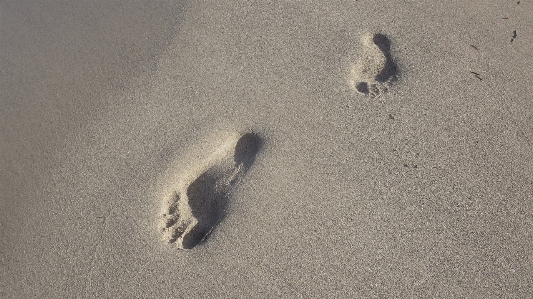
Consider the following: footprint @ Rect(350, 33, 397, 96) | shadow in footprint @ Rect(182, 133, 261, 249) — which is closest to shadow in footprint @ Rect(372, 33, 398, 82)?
footprint @ Rect(350, 33, 397, 96)

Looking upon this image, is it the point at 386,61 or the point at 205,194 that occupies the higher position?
the point at 386,61

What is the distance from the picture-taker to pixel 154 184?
222 centimetres

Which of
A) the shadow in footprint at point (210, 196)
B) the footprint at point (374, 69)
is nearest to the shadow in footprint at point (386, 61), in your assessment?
the footprint at point (374, 69)

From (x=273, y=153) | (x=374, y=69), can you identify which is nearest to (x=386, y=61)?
(x=374, y=69)

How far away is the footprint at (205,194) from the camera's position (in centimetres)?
211

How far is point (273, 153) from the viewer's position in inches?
88.4

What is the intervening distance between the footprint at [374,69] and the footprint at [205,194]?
70 cm

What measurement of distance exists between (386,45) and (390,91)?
36cm

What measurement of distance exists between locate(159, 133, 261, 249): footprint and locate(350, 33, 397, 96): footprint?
70 cm

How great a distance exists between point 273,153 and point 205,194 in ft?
1.40

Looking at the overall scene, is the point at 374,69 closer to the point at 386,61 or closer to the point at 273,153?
the point at 386,61

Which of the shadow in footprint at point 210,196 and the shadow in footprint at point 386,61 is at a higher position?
the shadow in footprint at point 386,61

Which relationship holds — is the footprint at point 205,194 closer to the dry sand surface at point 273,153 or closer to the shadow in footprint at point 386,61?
the dry sand surface at point 273,153

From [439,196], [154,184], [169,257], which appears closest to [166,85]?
[154,184]
